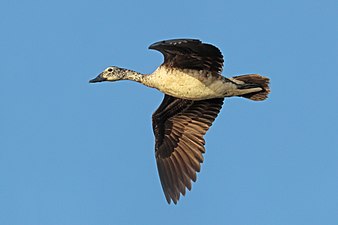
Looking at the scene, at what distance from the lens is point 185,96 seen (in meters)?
12.2

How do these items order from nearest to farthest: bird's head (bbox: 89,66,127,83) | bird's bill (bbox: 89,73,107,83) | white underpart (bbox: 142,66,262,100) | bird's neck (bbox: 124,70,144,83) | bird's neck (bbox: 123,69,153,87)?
white underpart (bbox: 142,66,262,100)
bird's neck (bbox: 123,69,153,87)
bird's neck (bbox: 124,70,144,83)
bird's head (bbox: 89,66,127,83)
bird's bill (bbox: 89,73,107,83)

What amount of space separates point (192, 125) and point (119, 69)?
139 cm

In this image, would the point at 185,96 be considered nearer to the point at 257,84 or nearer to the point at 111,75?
the point at 257,84

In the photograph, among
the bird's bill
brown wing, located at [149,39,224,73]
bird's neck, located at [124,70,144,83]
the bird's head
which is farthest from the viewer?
the bird's bill

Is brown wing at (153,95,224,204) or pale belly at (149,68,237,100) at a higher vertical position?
pale belly at (149,68,237,100)

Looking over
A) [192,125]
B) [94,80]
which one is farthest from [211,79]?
[94,80]

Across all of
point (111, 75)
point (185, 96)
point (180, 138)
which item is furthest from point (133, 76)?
point (180, 138)

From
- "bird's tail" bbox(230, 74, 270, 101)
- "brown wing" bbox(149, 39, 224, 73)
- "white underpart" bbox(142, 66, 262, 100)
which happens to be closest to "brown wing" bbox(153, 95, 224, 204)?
"bird's tail" bbox(230, 74, 270, 101)

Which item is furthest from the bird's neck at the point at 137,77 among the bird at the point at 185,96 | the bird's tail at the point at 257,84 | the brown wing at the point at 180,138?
the bird's tail at the point at 257,84

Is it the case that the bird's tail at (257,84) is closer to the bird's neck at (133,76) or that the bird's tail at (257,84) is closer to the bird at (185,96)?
the bird at (185,96)

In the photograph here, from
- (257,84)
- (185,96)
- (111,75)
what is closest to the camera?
(185,96)

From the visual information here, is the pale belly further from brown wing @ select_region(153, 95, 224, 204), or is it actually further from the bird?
brown wing @ select_region(153, 95, 224, 204)

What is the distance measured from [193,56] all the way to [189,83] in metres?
0.43

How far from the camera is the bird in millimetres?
12016
